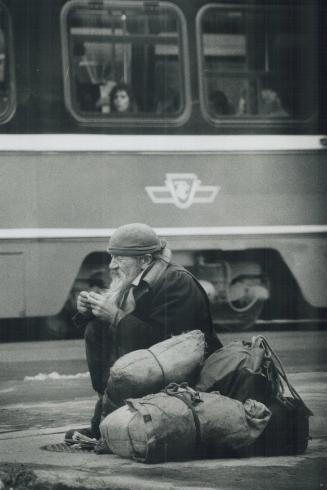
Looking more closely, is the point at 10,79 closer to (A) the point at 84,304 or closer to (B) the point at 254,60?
(B) the point at 254,60

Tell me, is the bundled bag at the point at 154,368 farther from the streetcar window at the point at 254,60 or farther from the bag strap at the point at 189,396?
the streetcar window at the point at 254,60

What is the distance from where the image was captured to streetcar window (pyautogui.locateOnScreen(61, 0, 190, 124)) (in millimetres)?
8023

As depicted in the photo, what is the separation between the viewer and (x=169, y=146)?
8.30 m

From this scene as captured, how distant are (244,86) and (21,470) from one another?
4739 mm

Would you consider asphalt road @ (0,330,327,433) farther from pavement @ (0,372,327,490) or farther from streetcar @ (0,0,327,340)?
pavement @ (0,372,327,490)

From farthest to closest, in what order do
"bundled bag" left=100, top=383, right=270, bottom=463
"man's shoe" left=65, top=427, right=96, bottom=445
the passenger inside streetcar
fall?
the passenger inside streetcar → "man's shoe" left=65, top=427, right=96, bottom=445 → "bundled bag" left=100, top=383, right=270, bottom=463

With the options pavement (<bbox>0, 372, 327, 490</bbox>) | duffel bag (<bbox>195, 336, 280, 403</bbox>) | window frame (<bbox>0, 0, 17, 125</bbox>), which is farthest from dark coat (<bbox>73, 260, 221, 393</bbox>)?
window frame (<bbox>0, 0, 17, 125</bbox>)

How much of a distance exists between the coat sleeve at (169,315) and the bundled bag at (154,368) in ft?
0.27

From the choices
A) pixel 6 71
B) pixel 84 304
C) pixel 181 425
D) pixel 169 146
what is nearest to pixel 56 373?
pixel 169 146

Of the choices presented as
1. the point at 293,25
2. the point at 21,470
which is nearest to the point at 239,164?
the point at 293,25

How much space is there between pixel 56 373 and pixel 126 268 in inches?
105

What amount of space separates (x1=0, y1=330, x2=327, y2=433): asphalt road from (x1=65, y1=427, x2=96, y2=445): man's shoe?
53 cm

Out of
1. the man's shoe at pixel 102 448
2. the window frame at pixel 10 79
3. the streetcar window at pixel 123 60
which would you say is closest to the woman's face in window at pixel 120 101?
the streetcar window at pixel 123 60

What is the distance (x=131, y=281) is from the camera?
4.84 m
